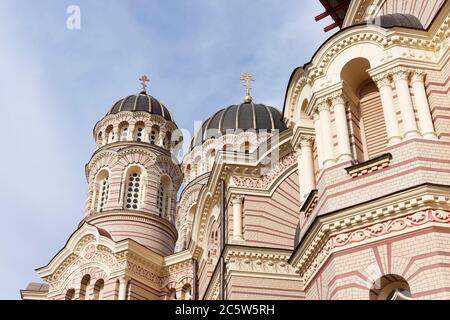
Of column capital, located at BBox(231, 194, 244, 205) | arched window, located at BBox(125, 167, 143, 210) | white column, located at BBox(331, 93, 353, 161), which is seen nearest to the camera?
white column, located at BBox(331, 93, 353, 161)

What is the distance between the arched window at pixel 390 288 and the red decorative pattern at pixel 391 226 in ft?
2.48

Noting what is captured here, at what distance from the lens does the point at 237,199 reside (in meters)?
20.1

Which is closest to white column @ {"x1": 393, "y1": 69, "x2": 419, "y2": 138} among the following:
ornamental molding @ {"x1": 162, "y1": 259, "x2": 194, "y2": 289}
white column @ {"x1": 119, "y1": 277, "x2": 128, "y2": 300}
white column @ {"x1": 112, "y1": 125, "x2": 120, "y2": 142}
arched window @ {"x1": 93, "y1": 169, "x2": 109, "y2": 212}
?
white column @ {"x1": 119, "y1": 277, "x2": 128, "y2": 300}

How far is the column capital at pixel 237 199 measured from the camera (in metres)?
20.1

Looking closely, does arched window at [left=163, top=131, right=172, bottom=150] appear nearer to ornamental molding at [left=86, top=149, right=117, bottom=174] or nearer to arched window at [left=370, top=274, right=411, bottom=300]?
ornamental molding at [left=86, top=149, right=117, bottom=174]

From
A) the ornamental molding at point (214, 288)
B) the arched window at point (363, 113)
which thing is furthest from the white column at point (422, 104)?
the ornamental molding at point (214, 288)

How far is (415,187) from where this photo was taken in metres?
11.2

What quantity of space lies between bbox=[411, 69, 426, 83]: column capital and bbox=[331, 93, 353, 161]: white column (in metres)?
1.38

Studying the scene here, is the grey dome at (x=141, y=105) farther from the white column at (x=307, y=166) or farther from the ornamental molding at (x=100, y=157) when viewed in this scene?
the white column at (x=307, y=166)

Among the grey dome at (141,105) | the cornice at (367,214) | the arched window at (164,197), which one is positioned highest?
the grey dome at (141,105)

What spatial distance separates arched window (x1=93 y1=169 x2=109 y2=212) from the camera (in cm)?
3075

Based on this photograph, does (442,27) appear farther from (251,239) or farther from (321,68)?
(251,239)

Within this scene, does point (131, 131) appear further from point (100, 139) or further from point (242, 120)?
point (242, 120)
